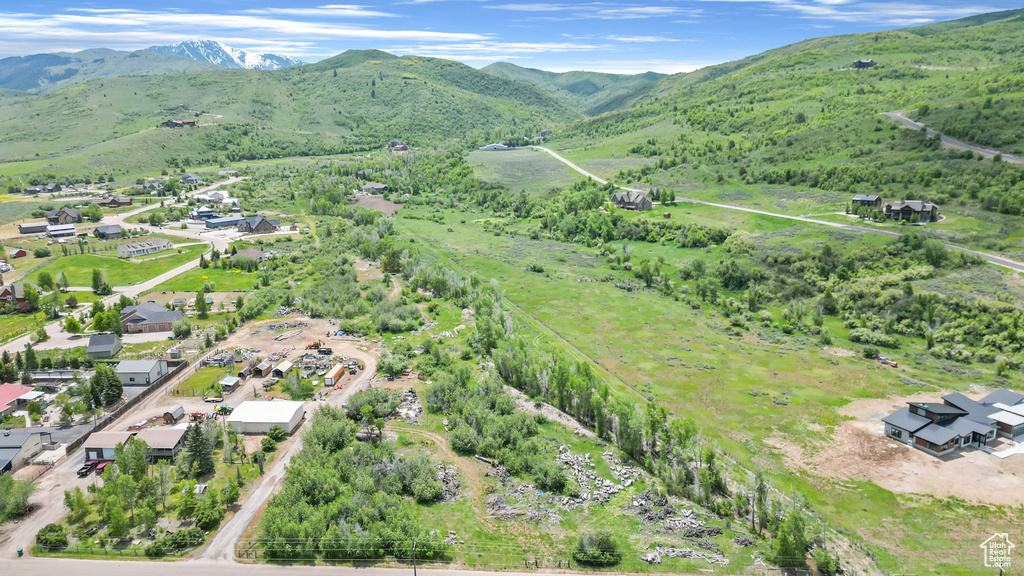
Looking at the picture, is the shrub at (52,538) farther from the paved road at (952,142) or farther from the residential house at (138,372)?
the paved road at (952,142)

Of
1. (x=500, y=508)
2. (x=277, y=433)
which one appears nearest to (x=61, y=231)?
(x=277, y=433)

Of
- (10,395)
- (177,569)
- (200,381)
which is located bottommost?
(177,569)

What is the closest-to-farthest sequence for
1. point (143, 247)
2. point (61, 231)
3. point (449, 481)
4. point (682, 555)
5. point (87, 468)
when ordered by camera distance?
point (682, 555) → point (449, 481) → point (87, 468) → point (143, 247) → point (61, 231)

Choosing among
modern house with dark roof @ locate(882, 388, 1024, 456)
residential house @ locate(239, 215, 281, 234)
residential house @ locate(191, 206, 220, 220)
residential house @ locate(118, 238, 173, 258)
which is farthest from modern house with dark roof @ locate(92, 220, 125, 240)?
modern house with dark roof @ locate(882, 388, 1024, 456)

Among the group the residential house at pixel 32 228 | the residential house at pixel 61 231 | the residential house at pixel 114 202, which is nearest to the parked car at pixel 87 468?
the residential house at pixel 61 231

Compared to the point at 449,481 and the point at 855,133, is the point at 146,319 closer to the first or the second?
the point at 449,481

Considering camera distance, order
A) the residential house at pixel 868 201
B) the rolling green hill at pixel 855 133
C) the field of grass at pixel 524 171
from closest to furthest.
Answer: the residential house at pixel 868 201 → the rolling green hill at pixel 855 133 → the field of grass at pixel 524 171
